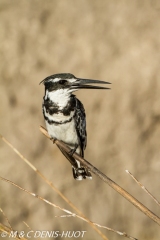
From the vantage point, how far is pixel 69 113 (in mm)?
2391

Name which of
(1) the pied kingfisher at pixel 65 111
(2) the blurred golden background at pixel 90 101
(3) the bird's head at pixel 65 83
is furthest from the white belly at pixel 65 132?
(2) the blurred golden background at pixel 90 101

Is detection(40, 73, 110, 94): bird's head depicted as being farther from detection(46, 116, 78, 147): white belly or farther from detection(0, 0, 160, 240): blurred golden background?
detection(0, 0, 160, 240): blurred golden background

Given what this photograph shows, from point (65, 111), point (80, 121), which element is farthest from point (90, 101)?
point (65, 111)

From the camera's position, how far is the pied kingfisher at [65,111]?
2.09 metres

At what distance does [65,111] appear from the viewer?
2.36 m

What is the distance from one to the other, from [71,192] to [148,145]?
105 cm

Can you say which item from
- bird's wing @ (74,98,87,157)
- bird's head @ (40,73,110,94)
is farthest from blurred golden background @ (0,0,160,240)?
bird's head @ (40,73,110,94)

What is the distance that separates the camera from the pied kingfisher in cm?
209

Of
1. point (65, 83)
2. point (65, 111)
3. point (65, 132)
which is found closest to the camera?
point (65, 83)

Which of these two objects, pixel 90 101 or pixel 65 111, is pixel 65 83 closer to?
pixel 65 111

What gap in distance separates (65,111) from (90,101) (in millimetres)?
2188

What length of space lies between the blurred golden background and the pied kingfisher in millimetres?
1782

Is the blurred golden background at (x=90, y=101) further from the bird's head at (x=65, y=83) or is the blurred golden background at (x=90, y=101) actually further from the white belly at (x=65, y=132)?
the bird's head at (x=65, y=83)

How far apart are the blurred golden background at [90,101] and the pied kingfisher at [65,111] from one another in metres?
1.78
